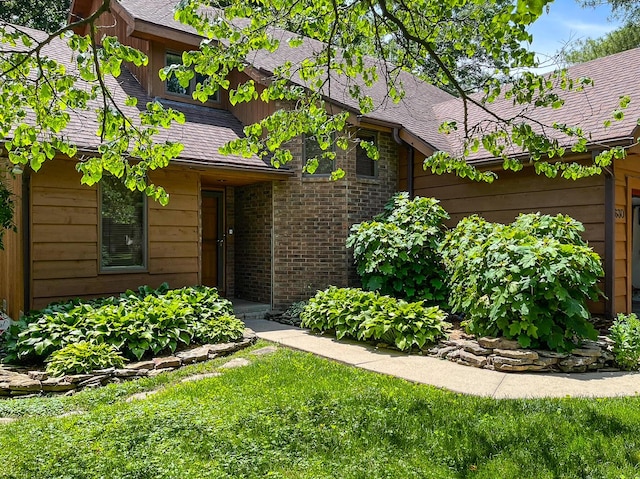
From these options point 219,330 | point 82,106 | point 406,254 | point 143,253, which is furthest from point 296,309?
point 82,106

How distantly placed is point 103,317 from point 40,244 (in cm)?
204

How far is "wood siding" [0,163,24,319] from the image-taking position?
23.3ft

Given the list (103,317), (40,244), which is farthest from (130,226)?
(103,317)

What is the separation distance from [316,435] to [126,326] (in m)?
3.41

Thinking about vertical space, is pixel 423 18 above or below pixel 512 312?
above

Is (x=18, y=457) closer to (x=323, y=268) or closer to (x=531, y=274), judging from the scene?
(x=531, y=274)

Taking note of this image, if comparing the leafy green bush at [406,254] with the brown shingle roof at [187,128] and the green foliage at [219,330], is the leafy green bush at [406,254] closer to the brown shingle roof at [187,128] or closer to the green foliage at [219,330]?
the brown shingle roof at [187,128]

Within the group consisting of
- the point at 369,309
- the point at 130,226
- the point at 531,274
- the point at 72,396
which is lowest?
the point at 72,396

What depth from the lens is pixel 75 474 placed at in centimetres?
294

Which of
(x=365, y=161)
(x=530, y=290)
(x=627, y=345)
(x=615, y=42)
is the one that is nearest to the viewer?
(x=627, y=345)

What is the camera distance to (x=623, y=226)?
7.98m

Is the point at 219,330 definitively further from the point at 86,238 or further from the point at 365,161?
the point at 365,161

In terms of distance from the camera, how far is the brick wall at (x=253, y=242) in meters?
10.0

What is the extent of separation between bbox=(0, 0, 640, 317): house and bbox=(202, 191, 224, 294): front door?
0.08 feet
